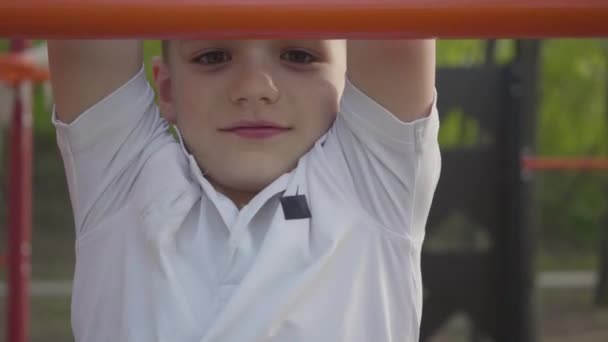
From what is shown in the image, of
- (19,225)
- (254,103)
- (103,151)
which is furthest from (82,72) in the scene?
(19,225)

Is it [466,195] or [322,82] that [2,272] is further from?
[322,82]

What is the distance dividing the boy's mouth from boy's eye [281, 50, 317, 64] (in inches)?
3.3

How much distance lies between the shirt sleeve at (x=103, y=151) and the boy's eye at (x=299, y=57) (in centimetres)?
18

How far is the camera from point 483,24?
855 mm

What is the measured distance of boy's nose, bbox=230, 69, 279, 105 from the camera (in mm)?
1172

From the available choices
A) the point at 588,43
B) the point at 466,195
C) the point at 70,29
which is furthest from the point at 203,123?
the point at 588,43

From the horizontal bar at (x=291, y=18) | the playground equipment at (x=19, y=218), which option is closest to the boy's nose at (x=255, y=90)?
the horizontal bar at (x=291, y=18)

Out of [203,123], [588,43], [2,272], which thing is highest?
[203,123]

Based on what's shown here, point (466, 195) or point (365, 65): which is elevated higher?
point (365, 65)

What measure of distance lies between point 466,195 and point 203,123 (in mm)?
2173

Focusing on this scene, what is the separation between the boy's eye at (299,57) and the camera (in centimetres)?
123

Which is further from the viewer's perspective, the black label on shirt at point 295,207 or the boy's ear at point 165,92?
the boy's ear at point 165,92

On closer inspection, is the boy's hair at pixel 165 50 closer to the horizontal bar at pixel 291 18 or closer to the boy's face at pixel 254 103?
the boy's face at pixel 254 103

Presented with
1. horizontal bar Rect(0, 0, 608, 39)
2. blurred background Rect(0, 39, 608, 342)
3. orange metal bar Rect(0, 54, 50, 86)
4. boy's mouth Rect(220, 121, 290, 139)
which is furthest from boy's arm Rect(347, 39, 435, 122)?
blurred background Rect(0, 39, 608, 342)
